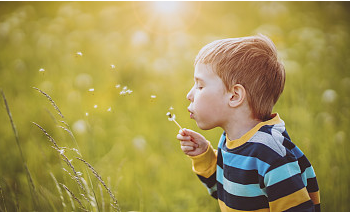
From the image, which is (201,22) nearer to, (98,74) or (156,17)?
(156,17)

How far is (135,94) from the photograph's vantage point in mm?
2744

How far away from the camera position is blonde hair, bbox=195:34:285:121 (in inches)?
42.5

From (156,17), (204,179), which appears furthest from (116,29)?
(204,179)

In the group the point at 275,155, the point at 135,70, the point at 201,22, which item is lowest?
the point at 275,155

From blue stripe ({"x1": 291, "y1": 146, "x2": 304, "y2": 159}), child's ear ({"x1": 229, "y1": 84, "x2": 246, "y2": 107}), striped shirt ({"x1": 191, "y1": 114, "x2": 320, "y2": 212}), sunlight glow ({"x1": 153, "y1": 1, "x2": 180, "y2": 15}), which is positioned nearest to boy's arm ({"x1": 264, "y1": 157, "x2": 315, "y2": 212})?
striped shirt ({"x1": 191, "y1": 114, "x2": 320, "y2": 212})

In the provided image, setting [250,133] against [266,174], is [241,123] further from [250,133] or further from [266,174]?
[266,174]

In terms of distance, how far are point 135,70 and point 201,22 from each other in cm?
176

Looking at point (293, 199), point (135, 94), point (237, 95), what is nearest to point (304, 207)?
point (293, 199)

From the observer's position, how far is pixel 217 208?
1.68 m

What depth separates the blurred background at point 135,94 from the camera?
172cm

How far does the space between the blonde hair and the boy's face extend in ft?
0.08

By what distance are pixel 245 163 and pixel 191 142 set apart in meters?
0.27

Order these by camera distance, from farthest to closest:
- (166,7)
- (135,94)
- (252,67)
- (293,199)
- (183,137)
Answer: (166,7)
(135,94)
(183,137)
(252,67)
(293,199)

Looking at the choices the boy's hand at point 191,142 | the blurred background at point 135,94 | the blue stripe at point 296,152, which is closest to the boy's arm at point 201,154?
the boy's hand at point 191,142
